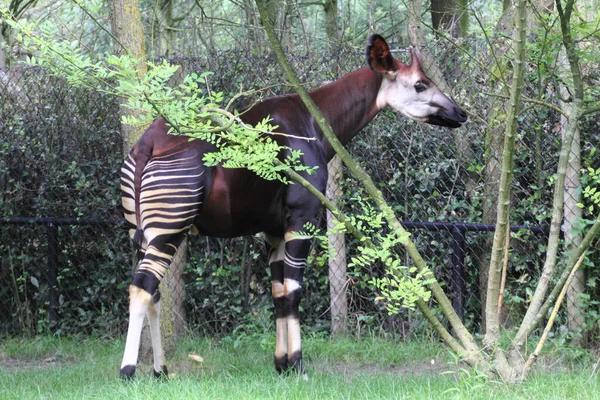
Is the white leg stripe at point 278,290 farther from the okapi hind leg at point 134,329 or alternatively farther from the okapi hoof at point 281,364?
the okapi hind leg at point 134,329

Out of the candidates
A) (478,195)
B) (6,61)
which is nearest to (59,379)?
(478,195)

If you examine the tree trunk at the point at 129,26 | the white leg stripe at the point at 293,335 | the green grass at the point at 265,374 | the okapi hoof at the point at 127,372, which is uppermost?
the tree trunk at the point at 129,26

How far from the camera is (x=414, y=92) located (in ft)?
15.5

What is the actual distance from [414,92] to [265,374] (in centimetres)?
196

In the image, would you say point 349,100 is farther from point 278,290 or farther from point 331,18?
point 331,18

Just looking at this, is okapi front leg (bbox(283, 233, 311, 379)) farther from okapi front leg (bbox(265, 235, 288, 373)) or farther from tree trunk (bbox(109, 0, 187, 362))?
tree trunk (bbox(109, 0, 187, 362))

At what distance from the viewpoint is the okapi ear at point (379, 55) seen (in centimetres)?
449

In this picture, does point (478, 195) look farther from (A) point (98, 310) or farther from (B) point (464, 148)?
(A) point (98, 310)

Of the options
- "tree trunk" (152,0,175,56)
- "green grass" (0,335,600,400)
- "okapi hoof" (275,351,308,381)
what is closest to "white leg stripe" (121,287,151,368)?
"green grass" (0,335,600,400)

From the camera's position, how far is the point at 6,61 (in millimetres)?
8641

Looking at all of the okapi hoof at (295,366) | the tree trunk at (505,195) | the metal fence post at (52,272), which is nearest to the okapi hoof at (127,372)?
the okapi hoof at (295,366)

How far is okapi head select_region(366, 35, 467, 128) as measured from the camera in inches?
184

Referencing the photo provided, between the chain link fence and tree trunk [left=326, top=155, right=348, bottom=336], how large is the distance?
0.04ft

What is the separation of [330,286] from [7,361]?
2.49m
